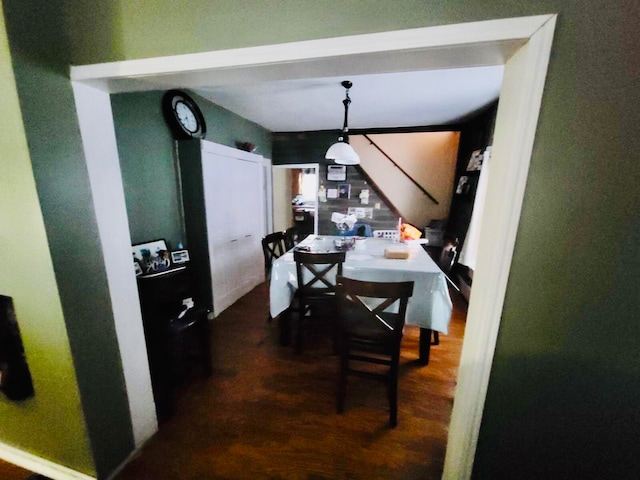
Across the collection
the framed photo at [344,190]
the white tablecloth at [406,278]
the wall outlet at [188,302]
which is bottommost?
the wall outlet at [188,302]

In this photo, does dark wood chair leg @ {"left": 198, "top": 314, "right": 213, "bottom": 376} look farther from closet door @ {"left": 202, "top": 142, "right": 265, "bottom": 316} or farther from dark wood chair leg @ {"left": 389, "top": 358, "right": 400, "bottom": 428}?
dark wood chair leg @ {"left": 389, "top": 358, "right": 400, "bottom": 428}

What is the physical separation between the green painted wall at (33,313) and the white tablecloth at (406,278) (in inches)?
48.5

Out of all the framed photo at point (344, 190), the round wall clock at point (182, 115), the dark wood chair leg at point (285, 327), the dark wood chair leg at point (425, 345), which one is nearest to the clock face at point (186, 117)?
the round wall clock at point (182, 115)

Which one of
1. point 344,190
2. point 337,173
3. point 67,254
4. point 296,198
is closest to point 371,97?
point 337,173

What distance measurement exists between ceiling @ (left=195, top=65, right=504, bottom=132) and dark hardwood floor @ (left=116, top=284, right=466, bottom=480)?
226cm

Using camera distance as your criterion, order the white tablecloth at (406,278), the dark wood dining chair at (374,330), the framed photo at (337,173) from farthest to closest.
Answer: the framed photo at (337,173)
the white tablecloth at (406,278)
the dark wood dining chair at (374,330)

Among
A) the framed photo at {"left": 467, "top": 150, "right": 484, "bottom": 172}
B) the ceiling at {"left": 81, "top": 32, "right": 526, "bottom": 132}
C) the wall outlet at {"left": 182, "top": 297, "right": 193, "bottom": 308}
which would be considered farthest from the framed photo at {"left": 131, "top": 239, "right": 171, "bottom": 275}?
the framed photo at {"left": 467, "top": 150, "right": 484, "bottom": 172}

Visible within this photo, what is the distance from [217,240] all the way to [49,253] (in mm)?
1850

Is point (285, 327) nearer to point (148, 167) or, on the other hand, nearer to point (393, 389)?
point (393, 389)

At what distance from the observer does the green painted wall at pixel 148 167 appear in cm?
197

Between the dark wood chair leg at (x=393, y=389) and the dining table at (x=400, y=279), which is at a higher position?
the dining table at (x=400, y=279)

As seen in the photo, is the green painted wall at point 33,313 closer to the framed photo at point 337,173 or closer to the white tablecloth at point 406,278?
the white tablecloth at point 406,278

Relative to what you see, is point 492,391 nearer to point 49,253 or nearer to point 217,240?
point 49,253

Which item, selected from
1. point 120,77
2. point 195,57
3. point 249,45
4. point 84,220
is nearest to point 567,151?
point 249,45
